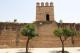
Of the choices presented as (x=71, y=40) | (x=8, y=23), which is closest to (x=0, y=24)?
(x=8, y=23)

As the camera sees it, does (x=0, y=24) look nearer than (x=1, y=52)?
No

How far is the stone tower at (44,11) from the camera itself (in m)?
35.5

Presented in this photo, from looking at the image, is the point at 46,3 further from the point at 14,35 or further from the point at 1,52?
the point at 1,52

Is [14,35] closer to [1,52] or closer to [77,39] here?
[1,52]

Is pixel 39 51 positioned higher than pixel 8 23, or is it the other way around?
pixel 8 23

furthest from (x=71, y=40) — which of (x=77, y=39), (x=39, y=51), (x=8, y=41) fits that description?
(x=8, y=41)

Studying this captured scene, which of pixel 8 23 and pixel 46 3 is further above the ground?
pixel 46 3

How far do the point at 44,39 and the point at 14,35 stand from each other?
440 centimetres

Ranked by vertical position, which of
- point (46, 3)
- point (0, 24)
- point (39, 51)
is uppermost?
point (46, 3)

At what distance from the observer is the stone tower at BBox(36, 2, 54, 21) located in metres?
35.5

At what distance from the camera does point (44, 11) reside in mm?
35562

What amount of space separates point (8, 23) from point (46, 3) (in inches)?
249

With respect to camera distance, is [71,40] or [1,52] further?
[71,40]

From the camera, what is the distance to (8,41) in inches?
1369
